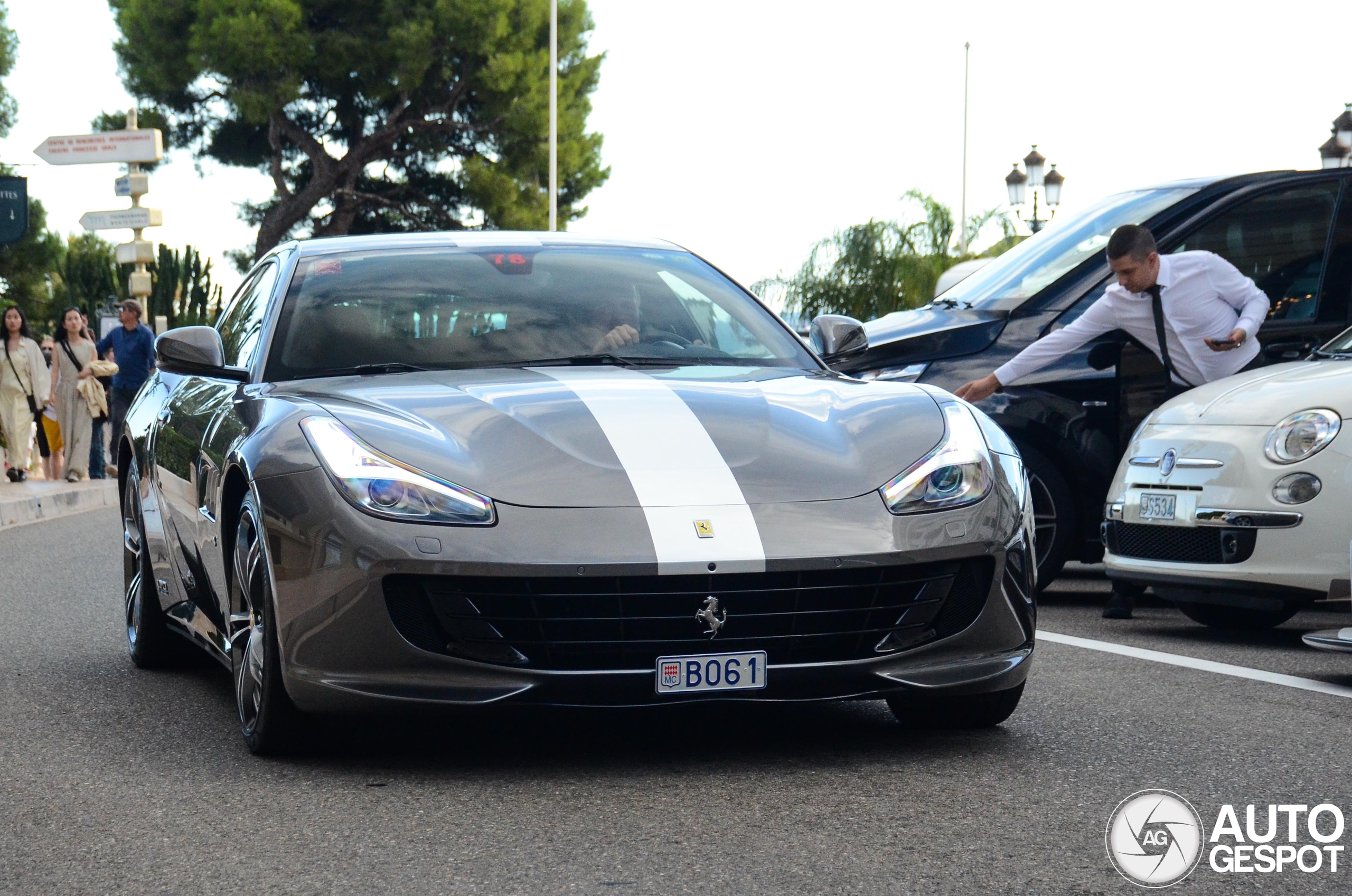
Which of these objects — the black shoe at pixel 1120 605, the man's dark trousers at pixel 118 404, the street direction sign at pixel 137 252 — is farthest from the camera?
the street direction sign at pixel 137 252

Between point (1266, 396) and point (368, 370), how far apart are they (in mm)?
3389

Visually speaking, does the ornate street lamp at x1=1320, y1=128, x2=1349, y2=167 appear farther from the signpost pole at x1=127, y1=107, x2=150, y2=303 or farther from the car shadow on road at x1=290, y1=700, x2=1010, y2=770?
the car shadow on road at x1=290, y1=700, x2=1010, y2=770

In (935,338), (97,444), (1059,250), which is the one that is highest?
(1059,250)

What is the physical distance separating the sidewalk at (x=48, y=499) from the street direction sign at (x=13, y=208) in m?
2.15

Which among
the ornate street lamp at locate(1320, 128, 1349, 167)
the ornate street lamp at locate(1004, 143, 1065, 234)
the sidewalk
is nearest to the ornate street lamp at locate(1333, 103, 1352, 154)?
the ornate street lamp at locate(1320, 128, 1349, 167)

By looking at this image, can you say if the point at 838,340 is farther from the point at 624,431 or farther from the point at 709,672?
the point at 709,672

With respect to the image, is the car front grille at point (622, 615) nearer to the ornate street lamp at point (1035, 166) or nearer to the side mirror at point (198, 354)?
the side mirror at point (198, 354)

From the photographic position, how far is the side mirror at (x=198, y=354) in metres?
5.25

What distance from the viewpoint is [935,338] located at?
8352 millimetres

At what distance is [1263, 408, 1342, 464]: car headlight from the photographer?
253 inches

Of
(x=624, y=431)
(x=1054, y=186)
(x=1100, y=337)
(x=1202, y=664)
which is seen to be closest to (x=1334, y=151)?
(x=1054, y=186)

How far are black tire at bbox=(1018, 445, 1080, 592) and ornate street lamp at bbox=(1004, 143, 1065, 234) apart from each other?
24.7 metres

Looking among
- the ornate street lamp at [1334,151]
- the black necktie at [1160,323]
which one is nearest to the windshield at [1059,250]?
the black necktie at [1160,323]

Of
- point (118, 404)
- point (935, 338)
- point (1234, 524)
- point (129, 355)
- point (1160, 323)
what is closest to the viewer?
point (1234, 524)
